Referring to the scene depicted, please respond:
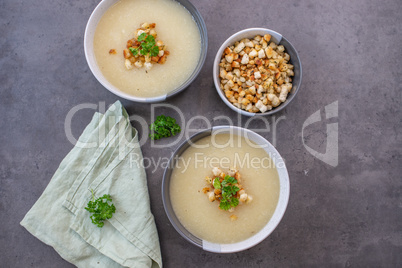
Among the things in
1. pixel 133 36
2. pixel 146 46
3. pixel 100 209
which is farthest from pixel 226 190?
pixel 133 36

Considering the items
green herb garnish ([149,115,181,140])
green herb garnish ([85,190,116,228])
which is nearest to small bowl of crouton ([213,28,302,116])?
green herb garnish ([149,115,181,140])

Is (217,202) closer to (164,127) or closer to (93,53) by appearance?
(164,127)

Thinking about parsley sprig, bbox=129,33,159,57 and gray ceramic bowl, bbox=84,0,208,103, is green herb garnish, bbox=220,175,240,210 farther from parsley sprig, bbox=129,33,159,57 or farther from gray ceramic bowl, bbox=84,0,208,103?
parsley sprig, bbox=129,33,159,57

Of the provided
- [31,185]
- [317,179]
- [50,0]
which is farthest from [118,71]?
[317,179]

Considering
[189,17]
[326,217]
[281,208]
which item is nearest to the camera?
[281,208]

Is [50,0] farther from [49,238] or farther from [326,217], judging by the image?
[326,217]

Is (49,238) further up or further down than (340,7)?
further down
